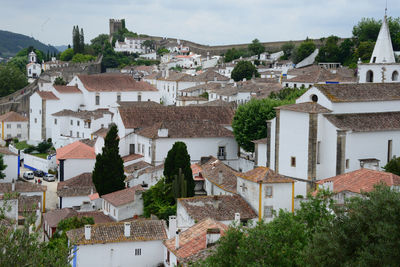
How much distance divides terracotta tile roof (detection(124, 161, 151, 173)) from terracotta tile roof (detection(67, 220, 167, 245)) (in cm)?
1424

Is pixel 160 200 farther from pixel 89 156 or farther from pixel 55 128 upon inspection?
pixel 55 128

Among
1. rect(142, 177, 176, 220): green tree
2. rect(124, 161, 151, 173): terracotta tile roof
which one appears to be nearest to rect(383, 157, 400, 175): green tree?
rect(142, 177, 176, 220): green tree

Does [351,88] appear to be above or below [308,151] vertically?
above

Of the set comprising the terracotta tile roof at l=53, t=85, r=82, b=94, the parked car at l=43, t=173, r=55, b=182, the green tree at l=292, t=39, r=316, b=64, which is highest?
the green tree at l=292, t=39, r=316, b=64

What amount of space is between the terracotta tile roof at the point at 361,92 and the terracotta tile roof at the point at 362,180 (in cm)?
635

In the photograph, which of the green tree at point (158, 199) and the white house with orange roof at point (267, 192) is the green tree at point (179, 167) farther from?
the white house with orange roof at point (267, 192)

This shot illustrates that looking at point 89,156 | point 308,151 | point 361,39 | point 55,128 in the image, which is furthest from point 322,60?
point 308,151

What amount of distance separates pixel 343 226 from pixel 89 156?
33.1 meters

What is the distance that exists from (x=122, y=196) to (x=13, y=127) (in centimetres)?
3746

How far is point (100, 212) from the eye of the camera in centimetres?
3612

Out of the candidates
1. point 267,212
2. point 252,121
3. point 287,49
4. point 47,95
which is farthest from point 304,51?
point 267,212

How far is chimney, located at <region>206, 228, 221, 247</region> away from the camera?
879 inches

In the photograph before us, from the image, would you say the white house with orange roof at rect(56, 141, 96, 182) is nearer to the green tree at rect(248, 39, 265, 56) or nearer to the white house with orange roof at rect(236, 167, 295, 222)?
the white house with orange roof at rect(236, 167, 295, 222)

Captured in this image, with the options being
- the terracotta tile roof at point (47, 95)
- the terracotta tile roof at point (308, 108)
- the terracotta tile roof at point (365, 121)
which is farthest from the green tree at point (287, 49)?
the terracotta tile roof at point (308, 108)
